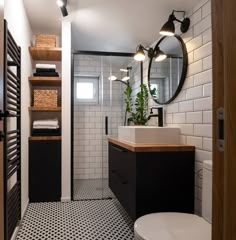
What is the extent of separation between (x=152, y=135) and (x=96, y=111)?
6.40 ft

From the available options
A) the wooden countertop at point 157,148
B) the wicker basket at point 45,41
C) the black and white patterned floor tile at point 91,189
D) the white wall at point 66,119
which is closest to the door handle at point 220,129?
the wooden countertop at point 157,148

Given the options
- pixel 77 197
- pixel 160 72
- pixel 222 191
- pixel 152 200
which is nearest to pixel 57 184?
pixel 77 197

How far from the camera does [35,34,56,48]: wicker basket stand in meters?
3.16

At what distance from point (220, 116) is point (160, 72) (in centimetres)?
240

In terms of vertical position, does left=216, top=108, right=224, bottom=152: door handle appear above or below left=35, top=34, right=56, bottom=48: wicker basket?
below

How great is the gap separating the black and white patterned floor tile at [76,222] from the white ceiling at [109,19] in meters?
2.16

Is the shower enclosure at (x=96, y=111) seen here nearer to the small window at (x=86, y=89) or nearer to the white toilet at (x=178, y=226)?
the small window at (x=86, y=89)

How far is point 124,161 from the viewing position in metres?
2.36

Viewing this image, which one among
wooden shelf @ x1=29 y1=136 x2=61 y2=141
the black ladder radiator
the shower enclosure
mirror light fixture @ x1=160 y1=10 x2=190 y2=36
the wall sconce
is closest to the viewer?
the black ladder radiator

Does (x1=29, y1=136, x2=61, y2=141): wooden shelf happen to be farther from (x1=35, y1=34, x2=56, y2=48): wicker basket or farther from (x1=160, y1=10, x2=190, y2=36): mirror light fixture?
(x1=160, y1=10, x2=190, y2=36): mirror light fixture

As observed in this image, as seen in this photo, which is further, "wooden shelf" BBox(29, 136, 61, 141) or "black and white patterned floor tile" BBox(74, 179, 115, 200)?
"black and white patterned floor tile" BBox(74, 179, 115, 200)

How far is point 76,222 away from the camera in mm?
2428

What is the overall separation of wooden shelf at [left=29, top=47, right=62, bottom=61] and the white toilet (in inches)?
91.1

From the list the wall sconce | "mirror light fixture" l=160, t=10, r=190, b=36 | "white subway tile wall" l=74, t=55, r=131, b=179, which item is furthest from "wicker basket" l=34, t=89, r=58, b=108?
"mirror light fixture" l=160, t=10, r=190, b=36
